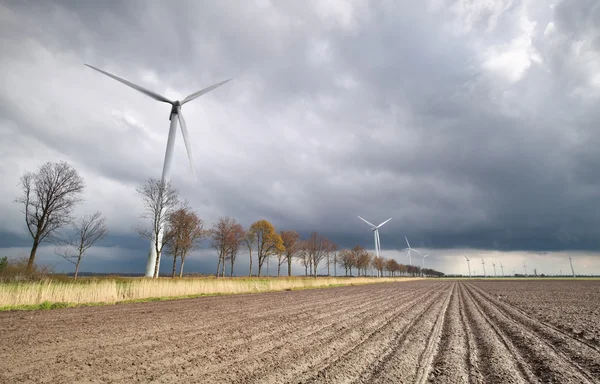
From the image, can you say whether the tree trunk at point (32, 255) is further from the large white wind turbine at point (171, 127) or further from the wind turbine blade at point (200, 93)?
the wind turbine blade at point (200, 93)

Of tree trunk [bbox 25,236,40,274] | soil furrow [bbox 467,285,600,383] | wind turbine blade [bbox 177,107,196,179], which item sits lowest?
soil furrow [bbox 467,285,600,383]

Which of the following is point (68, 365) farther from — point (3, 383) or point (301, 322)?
point (301, 322)

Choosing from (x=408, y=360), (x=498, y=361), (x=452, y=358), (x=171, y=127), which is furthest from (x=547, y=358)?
(x=171, y=127)

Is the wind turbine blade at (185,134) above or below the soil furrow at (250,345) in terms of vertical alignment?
above

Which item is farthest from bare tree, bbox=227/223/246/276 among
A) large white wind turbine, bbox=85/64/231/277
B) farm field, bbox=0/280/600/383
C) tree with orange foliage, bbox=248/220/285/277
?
farm field, bbox=0/280/600/383

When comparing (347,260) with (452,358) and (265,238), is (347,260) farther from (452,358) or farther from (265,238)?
(452,358)

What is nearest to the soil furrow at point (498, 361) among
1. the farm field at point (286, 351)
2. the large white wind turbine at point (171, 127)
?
Answer: the farm field at point (286, 351)

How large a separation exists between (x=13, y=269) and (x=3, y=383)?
26801mm

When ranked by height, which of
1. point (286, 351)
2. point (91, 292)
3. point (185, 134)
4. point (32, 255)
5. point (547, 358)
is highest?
point (185, 134)

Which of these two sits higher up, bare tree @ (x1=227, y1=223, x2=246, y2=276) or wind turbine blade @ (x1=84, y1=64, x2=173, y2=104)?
wind turbine blade @ (x1=84, y1=64, x2=173, y2=104)

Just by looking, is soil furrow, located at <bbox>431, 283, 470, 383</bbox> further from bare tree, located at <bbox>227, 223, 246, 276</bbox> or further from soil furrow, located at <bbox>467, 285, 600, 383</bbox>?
bare tree, located at <bbox>227, 223, 246, 276</bbox>

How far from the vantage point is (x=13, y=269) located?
2419 centimetres

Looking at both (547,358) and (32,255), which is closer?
(547,358)

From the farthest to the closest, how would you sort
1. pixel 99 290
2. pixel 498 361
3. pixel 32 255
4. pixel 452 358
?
1. pixel 32 255
2. pixel 99 290
3. pixel 452 358
4. pixel 498 361
